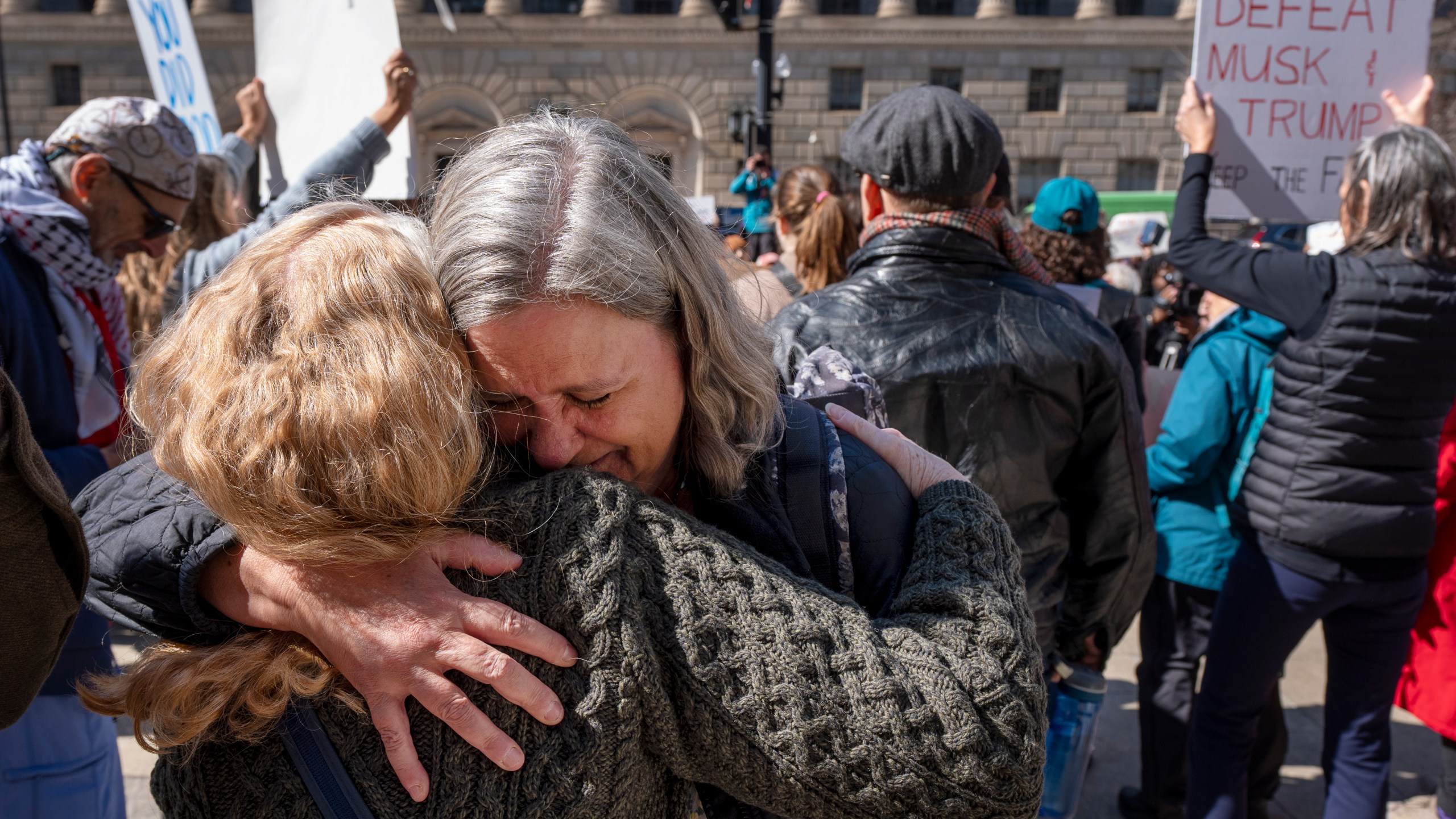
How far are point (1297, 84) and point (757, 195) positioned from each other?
19.9 ft

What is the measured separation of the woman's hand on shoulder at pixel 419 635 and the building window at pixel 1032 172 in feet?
93.7

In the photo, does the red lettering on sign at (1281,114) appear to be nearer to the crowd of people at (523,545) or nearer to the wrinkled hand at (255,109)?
the crowd of people at (523,545)

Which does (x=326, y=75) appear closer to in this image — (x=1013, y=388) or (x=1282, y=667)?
(x=1013, y=388)

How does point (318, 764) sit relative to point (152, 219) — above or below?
below

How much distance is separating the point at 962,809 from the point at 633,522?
470 millimetres

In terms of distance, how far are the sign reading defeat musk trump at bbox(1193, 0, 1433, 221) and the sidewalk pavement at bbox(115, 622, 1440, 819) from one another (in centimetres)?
222

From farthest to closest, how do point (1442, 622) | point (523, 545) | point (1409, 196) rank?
point (1442, 622) → point (1409, 196) → point (523, 545)

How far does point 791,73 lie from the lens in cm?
2697

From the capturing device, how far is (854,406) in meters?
1.64

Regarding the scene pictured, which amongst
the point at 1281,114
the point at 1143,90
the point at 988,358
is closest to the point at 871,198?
the point at 988,358

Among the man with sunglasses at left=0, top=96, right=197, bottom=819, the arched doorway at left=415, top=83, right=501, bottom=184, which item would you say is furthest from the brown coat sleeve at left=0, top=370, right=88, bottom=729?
the arched doorway at left=415, top=83, right=501, bottom=184

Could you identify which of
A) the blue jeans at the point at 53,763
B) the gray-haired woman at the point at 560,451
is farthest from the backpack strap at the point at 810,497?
the blue jeans at the point at 53,763

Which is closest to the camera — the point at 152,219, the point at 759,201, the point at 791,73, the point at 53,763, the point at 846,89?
the point at 53,763

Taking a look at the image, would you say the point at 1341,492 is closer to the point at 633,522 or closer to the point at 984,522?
the point at 984,522
